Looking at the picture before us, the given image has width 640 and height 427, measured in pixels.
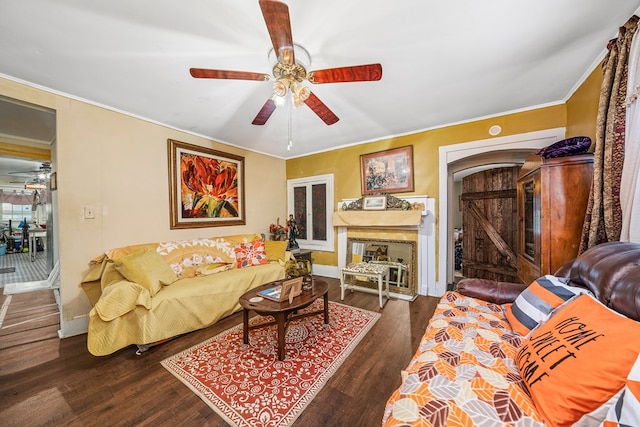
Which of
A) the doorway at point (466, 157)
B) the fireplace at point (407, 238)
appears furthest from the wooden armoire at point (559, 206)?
the fireplace at point (407, 238)

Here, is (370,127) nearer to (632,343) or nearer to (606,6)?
(606,6)

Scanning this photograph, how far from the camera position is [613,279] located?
1102mm

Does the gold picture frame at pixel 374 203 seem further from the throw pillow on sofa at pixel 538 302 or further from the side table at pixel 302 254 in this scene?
the throw pillow on sofa at pixel 538 302

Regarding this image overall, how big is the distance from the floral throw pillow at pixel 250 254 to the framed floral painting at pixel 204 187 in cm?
61

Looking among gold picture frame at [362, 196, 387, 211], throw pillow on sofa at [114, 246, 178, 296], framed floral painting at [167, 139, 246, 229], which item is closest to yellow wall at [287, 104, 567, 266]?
gold picture frame at [362, 196, 387, 211]

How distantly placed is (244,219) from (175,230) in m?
1.10

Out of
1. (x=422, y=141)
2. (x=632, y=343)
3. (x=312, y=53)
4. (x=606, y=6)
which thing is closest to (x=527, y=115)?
(x=422, y=141)

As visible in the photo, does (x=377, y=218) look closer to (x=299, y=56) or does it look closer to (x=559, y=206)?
(x=559, y=206)

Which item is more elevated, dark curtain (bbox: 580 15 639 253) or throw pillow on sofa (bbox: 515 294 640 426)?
dark curtain (bbox: 580 15 639 253)

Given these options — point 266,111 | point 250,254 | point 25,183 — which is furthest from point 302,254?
point 25,183

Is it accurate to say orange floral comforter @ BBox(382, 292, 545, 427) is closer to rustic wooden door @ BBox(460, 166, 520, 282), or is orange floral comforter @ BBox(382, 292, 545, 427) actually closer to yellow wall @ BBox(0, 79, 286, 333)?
rustic wooden door @ BBox(460, 166, 520, 282)

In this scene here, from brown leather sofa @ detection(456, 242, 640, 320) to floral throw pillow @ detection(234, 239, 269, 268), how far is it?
3130mm

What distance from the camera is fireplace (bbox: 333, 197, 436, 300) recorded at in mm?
3328

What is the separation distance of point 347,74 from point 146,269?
2500mm
